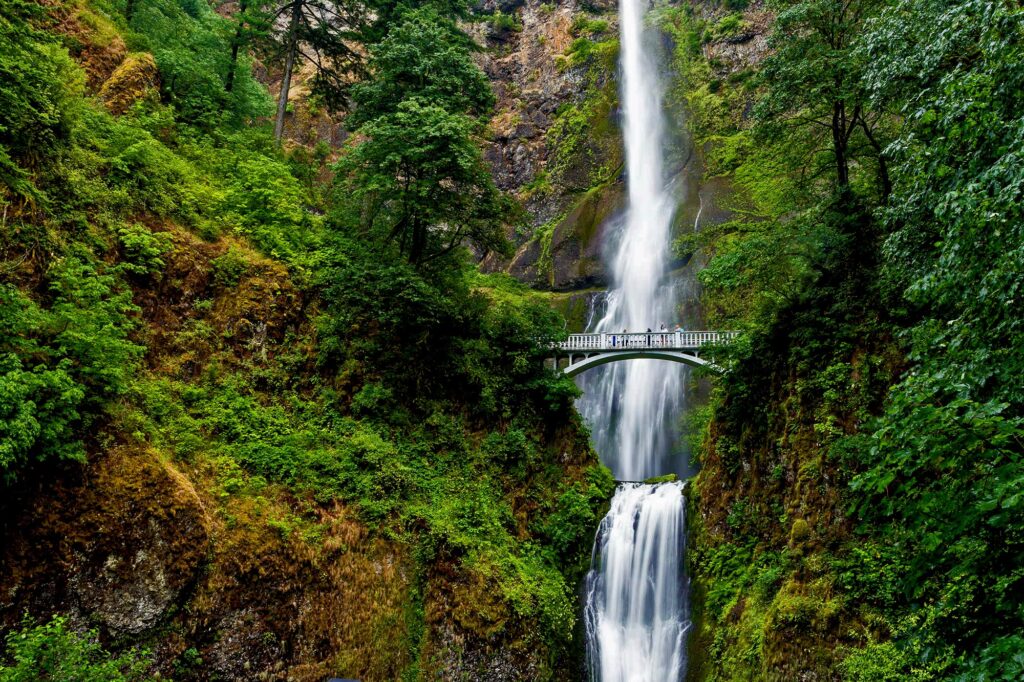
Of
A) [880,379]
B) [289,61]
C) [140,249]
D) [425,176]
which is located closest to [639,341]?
[425,176]

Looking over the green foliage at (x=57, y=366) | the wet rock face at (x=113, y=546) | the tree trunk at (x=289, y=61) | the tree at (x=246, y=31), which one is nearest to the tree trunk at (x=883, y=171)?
the wet rock face at (x=113, y=546)

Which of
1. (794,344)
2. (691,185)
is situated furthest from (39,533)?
(691,185)

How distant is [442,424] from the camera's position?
Result: 51.4 ft

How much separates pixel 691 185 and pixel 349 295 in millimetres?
22707

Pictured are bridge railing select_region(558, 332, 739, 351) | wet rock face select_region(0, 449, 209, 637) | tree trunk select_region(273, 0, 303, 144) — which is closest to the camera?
wet rock face select_region(0, 449, 209, 637)

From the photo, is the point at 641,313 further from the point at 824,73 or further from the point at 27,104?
the point at 27,104

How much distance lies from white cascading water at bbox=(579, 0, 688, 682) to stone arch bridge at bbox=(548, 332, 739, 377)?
15.2 feet

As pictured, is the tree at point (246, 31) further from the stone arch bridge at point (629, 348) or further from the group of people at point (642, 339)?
the group of people at point (642, 339)

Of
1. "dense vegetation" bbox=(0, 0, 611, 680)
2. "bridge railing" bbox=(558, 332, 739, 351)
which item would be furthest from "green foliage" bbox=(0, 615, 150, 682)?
"bridge railing" bbox=(558, 332, 739, 351)

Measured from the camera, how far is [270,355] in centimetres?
1391

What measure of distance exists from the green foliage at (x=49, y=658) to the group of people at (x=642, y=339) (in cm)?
1691

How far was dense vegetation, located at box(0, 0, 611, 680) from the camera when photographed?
30.3 feet

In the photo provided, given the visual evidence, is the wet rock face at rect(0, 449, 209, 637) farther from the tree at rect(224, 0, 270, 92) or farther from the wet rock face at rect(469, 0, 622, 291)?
the wet rock face at rect(469, 0, 622, 291)

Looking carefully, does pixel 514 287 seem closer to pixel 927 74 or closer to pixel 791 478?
pixel 791 478
